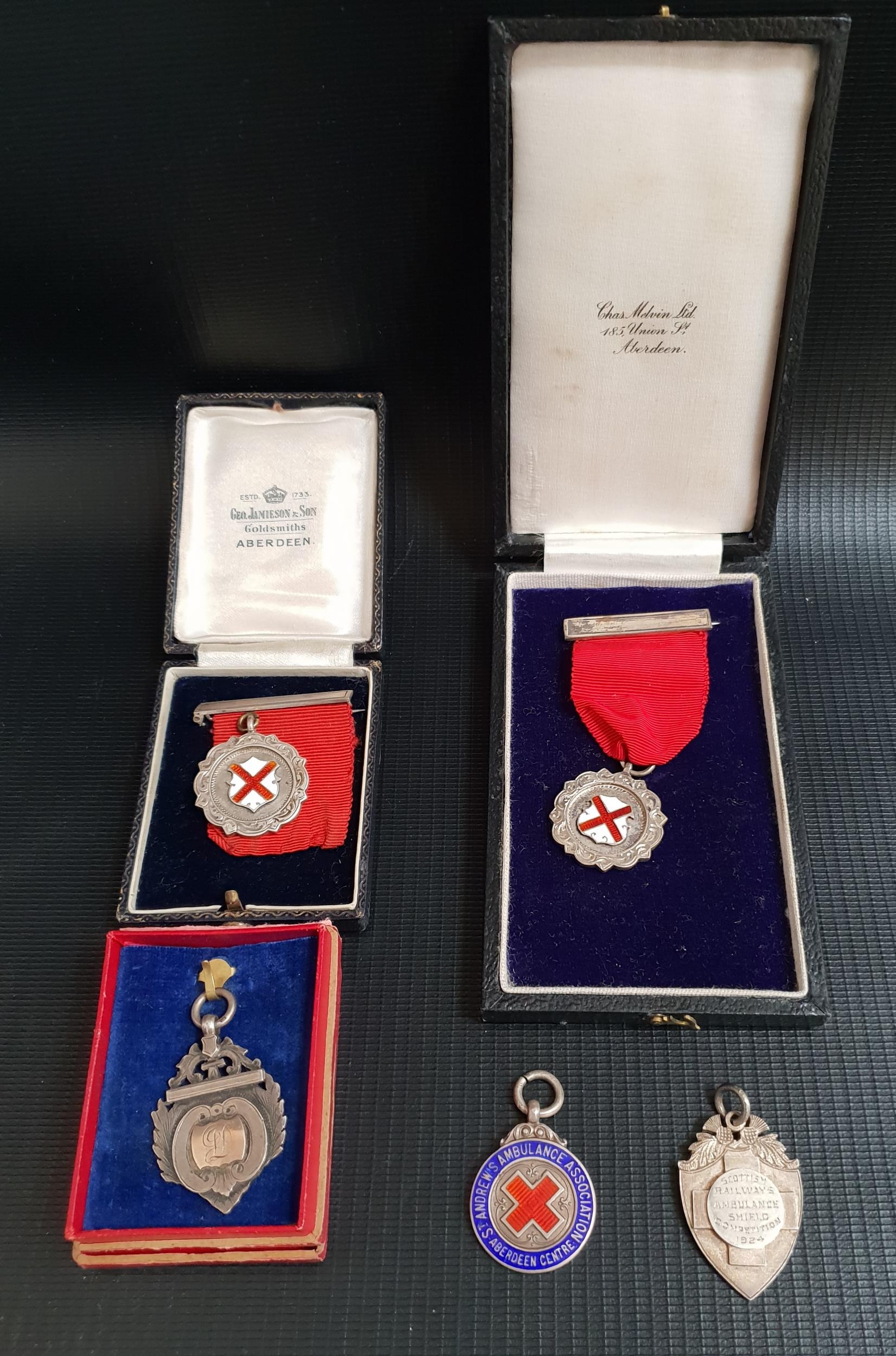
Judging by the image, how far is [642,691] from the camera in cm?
188

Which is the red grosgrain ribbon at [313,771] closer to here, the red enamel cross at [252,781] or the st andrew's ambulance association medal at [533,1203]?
the red enamel cross at [252,781]

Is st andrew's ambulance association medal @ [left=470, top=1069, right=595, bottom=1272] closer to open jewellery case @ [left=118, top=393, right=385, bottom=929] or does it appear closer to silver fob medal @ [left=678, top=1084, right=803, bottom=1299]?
silver fob medal @ [left=678, top=1084, right=803, bottom=1299]

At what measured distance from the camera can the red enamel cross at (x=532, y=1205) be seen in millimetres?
1481

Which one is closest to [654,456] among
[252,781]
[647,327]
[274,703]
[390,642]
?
[647,327]

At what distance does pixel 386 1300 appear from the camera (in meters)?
1.46

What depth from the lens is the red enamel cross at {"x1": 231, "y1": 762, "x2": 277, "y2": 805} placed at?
5.95ft

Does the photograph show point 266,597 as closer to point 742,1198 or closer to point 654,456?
point 654,456

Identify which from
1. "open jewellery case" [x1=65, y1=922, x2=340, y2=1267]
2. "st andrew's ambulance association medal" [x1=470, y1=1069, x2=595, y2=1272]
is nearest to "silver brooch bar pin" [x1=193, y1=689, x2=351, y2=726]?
"open jewellery case" [x1=65, y1=922, x2=340, y2=1267]

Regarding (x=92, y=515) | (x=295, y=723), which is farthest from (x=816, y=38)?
(x=92, y=515)

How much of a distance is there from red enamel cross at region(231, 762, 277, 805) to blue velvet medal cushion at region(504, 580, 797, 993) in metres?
0.44

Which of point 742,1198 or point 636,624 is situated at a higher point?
point 636,624

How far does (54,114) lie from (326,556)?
3.09ft

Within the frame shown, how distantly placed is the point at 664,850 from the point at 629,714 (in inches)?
10.1

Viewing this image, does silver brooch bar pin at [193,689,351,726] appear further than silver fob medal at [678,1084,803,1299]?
Yes
